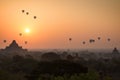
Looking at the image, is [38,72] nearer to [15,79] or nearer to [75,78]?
[15,79]

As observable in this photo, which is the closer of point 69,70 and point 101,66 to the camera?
point 69,70

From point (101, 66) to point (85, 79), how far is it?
3813 inches

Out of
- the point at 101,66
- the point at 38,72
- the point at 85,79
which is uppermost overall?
the point at 101,66

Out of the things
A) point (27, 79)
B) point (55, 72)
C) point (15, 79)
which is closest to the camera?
point (15, 79)

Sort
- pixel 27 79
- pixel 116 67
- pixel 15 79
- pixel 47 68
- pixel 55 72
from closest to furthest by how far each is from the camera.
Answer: pixel 15 79
pixel 27 79
pixel 55 72
pixel 47 68
pixel 116 67

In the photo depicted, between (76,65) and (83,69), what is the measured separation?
14.0ft

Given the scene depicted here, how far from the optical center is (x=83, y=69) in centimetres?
8944

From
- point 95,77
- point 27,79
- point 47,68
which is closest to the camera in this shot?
point 95,77

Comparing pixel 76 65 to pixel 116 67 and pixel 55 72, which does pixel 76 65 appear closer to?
pixel 55 72

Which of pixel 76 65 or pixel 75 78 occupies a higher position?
pixel 76 65

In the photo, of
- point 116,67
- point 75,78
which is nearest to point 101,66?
point 116,67

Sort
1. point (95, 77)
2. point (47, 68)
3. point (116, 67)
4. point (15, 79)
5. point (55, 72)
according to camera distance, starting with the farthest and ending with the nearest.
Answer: point (116, 67) < point (47, 68) < point (55, 72) < point (15, 79) < point (95, 77)

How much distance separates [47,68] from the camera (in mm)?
91750

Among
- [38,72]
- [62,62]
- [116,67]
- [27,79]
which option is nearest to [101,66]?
[116,67]
